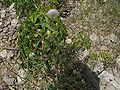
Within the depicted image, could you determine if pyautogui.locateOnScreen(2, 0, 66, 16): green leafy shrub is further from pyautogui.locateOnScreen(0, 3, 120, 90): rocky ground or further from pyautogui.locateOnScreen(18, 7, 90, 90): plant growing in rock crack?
pyautogui.locateOnScreen(18, 7, 90, 90): plant growing in rock crack

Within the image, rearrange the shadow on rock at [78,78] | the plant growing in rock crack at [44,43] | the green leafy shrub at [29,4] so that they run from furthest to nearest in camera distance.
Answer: the green leafy shrub at [29,4] < the shadow on rock at [78,78] < the plant growing in rock crack at [44,43]

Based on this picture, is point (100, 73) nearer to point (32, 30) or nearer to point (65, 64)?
point (65, 64)

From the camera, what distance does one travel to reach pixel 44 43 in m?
3.07

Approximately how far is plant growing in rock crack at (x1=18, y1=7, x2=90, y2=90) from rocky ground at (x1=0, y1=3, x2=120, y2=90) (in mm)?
392

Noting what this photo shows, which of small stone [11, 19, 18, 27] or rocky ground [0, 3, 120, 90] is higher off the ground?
small stone [11, 19, 18, 27]

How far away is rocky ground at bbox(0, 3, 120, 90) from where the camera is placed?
3471 millimetres

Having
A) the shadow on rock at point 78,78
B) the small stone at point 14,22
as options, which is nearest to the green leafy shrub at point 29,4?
the small stone at point 14,22

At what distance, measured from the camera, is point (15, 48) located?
4148mm

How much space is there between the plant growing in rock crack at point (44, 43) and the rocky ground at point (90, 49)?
39cm

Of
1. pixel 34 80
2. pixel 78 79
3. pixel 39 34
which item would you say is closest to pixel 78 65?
pixel 78 79

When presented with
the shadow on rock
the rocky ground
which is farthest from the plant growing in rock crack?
the rocky ground

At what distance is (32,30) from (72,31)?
114 cm

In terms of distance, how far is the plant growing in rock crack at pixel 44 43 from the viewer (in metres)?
3.03

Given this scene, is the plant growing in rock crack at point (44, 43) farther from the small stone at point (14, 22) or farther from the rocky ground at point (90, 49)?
the small stone at point (14, 22)
